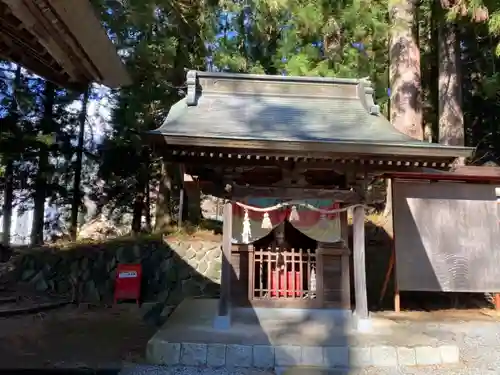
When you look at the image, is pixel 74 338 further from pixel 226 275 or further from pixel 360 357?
pixel 360 357

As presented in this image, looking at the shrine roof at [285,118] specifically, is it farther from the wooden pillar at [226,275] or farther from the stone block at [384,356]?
the stone block at [384,356]

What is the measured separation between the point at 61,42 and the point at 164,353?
12.7 feet

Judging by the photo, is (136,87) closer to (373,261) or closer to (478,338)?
(373,261)

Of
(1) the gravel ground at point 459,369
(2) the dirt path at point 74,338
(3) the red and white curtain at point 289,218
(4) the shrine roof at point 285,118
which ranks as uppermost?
(4) the shrine roof at point 285,118

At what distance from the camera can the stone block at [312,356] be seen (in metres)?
5.37

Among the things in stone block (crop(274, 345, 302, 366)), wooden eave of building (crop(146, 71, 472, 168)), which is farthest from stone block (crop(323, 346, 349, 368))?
wooden eave of building (crop(146, 71, 472, 168))

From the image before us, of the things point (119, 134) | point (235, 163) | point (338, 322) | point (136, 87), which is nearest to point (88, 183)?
point (119, 134)

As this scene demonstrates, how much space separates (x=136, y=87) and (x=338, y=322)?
8.91 metres

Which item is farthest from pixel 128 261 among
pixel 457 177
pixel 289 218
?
pixel 457 177

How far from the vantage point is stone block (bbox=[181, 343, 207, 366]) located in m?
5.37

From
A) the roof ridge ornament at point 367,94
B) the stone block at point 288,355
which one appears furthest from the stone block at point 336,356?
the roof ridge ornament at point 367,94

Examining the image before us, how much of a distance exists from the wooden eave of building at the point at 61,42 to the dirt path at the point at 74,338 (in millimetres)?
3638

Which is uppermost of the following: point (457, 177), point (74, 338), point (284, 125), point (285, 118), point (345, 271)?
point (285, 118)

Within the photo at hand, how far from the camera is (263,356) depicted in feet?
17.7
